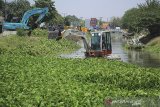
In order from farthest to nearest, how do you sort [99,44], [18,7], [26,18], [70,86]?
1. [18,7]
2. [26,18]
3. [99,44]
4. [70,86]

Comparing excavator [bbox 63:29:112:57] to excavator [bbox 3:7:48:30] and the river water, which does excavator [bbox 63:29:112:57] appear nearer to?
the river water

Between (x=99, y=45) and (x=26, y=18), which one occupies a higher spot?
(x=26, y=18)

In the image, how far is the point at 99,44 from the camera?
1471 inches

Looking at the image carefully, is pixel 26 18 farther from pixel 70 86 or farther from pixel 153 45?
pixel 70 86

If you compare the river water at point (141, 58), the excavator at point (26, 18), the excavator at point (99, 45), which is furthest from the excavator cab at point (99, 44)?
the excavator at point (26, 18)

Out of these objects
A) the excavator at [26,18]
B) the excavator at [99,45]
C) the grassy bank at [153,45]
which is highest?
the excavator at [26,18]

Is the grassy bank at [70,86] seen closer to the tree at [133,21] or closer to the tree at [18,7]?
the tree at [133,21]

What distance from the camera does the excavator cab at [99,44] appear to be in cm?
3693

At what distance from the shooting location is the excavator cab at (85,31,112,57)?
3693 cm

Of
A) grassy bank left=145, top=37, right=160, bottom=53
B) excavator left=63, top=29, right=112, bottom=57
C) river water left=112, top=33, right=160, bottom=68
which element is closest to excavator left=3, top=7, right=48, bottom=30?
river water left=112, top=33, right=160, bottom=68

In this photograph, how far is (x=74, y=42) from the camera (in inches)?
2411

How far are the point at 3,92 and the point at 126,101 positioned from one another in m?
5.37

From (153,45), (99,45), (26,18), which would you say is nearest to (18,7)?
(26,18)

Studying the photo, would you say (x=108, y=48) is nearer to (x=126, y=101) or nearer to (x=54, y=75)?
(x=54, y=75)
